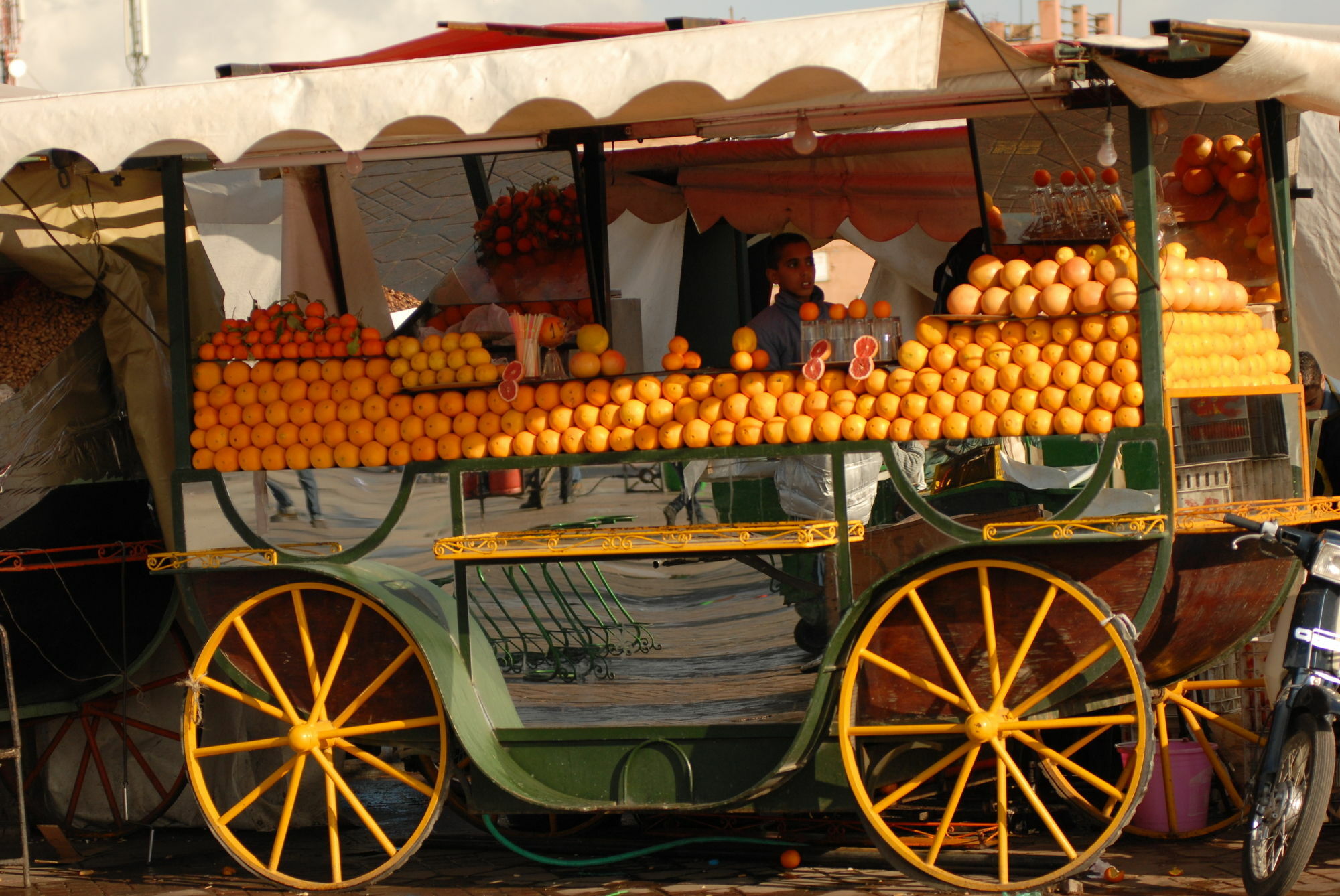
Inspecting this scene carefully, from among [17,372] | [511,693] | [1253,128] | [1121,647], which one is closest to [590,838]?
[511,693]

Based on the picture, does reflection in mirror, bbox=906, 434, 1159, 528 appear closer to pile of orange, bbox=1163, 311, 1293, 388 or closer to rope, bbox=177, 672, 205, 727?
pile of orange, bbox=1163, 311, 1293, 388

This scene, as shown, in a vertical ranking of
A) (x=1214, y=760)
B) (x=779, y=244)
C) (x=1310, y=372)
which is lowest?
(x=1214, y=760)

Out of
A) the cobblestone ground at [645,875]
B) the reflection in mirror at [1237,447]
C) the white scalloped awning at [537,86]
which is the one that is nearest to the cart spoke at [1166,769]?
the cobblestone ground at [645,875]

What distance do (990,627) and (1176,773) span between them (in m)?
1.37

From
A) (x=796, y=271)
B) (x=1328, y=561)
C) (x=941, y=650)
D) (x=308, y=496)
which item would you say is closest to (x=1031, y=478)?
(x=941, y=650)

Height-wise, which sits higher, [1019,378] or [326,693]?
[1019,378]

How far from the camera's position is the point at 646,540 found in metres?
4.26

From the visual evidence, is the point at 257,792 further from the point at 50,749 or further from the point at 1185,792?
the point at 1185,792

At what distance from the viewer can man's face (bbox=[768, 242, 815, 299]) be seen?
16.6 feet

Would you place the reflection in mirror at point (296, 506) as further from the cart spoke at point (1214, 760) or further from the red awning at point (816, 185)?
the cart spoke at point (1214, 760)

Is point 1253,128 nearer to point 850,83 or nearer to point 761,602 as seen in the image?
point 850,83

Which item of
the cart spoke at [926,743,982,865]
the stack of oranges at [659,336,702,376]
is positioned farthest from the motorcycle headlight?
the stack of oranges at [659,336,702,376]

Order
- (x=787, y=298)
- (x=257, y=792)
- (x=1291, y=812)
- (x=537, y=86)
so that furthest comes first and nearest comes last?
(x=787, y=298)
(x=257, y=792)
(x=1291, y=812)
(x=537, y=86)

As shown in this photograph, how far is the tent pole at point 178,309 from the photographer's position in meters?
4.66
